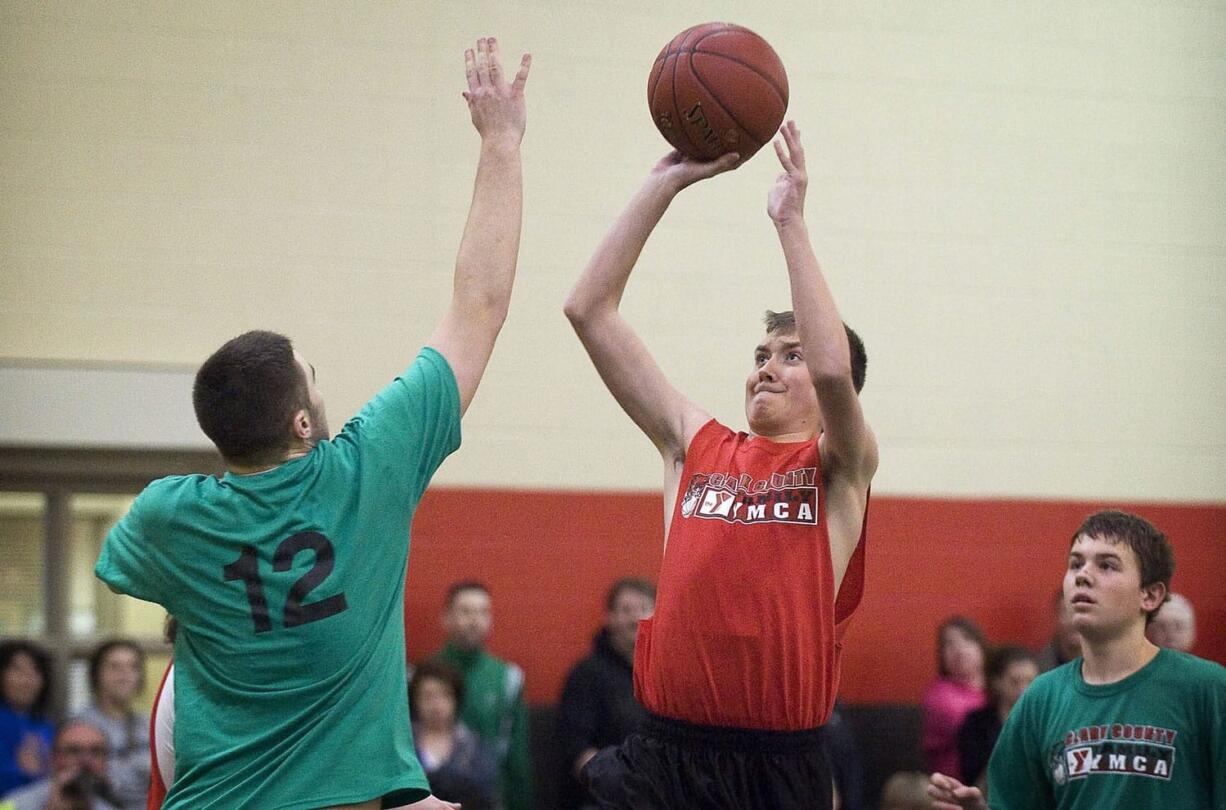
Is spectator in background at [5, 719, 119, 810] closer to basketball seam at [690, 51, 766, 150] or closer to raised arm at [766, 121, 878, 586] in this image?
raised arm at [766, 121, 878, 586]

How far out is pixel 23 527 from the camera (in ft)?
21.9

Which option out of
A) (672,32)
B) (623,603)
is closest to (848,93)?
(672,32)

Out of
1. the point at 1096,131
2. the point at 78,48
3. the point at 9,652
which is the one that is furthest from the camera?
the point at 1096,131

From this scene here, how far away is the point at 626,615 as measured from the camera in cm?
671

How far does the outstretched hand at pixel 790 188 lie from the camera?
318 cm

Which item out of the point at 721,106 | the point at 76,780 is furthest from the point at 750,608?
the point at 76,780

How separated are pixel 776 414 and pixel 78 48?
4645mm

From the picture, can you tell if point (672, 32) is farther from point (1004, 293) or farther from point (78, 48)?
point (78, 48)

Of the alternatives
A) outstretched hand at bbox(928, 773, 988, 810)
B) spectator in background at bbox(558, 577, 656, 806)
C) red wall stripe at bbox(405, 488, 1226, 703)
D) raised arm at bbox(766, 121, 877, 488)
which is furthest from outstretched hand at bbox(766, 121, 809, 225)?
red wall stripe at bbox(405, 488, 1226, 703)

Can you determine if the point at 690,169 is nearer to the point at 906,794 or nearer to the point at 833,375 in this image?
the point at 833,375

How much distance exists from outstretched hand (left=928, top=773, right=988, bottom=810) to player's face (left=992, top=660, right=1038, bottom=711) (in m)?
3.24

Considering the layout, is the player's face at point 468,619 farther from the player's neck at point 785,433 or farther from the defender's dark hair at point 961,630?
the player's neck at point 785,433

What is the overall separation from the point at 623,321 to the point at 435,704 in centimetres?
310

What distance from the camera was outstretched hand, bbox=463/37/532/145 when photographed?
111 inches
